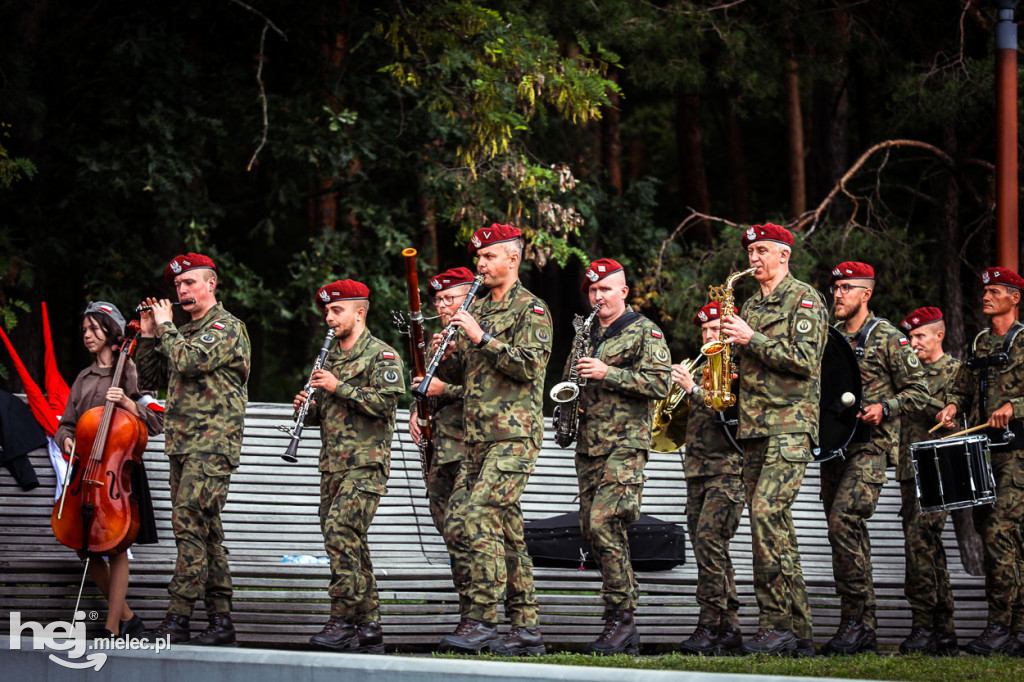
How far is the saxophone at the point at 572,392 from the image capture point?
806 centimetres

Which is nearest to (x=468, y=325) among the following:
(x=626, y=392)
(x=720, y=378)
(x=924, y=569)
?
(x=626, y=392)

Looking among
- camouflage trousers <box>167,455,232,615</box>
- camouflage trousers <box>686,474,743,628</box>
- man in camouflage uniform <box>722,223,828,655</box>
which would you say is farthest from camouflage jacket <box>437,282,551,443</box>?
camouflage trousers <box>167,455,232,615</box>

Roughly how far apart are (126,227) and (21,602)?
7.06 metres

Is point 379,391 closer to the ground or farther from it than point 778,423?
farther from it

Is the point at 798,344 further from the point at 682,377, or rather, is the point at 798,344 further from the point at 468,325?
the point at 468,325

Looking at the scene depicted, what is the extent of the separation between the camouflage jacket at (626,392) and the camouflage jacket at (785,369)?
0.52m

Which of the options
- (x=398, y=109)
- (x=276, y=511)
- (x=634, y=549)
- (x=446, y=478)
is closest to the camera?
(x=446, y=478)

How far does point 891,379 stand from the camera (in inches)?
347

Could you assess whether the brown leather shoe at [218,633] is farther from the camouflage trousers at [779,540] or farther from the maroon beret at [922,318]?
the maroon beret at [922,318]

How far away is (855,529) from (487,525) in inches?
100

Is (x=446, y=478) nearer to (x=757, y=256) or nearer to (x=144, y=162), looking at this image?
(x=757, y=256)

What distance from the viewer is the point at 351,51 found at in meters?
14.2

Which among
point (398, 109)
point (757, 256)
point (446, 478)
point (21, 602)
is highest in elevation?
point (398, 109)

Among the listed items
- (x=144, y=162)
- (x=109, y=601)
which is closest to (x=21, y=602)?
(x=109, y=601)
